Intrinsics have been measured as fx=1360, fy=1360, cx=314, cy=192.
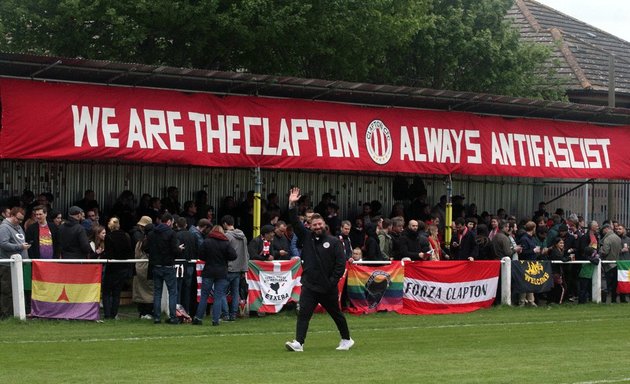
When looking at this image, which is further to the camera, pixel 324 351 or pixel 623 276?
pixel 623 276

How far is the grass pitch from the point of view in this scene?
49.7ft

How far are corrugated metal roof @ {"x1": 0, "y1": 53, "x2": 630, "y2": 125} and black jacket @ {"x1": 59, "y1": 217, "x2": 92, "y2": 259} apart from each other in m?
2.84

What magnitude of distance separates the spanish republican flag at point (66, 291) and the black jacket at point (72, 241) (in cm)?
59

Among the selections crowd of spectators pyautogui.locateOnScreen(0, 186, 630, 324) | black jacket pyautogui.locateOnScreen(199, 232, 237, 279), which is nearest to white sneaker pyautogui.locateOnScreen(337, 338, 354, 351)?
crowd of spectators pyautogui.locateOnScreen(0, 186, 630, 324)

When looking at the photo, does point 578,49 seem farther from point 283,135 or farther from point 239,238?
point 239,238

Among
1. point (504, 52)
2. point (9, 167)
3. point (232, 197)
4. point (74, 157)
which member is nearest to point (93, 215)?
point (74, 157)

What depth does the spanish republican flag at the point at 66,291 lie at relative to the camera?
21859mm

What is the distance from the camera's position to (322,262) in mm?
18062

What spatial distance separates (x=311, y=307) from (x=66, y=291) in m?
5.66

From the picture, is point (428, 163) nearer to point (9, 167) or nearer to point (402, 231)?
point (402, 231)

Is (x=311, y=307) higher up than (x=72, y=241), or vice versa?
(x=72, y=241)

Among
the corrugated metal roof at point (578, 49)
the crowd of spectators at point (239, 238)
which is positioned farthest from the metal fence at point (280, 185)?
the corrugated metal roof at point (578, 49)

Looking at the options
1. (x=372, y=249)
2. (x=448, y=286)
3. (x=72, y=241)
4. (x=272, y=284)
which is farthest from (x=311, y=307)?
(x=448, y=286)

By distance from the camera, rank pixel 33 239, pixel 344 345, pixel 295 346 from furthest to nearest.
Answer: pixel 33 239, pixel 344 345, pixel 295 346
